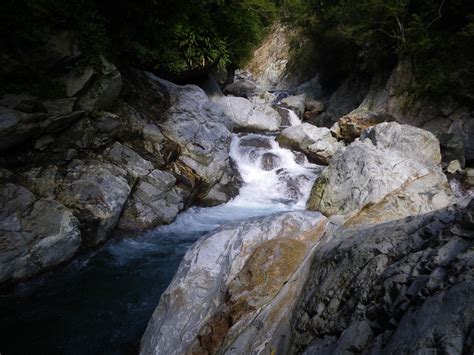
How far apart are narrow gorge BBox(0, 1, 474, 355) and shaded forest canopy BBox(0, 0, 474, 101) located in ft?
0.73

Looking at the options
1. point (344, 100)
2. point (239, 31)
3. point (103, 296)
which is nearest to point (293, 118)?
point (344, 100)

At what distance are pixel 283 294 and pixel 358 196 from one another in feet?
18.4

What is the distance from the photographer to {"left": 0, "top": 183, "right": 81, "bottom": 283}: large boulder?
561 centimetres

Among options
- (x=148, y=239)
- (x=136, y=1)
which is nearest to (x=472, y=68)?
(x=136, y=1)

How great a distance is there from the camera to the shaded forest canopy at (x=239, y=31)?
6.86 metres

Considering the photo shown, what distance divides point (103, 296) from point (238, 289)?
3575 millimetres

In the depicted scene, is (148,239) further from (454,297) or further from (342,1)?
(342,1)

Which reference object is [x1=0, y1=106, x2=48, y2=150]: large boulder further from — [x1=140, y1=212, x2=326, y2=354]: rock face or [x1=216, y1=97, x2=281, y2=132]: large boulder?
[x1=216, y1=97, x2=281, y2=132]: large boulder

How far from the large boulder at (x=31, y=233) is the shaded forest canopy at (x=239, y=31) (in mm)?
2714

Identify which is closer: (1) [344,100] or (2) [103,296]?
(2) [103,296]

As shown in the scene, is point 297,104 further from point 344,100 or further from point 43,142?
point 43,142

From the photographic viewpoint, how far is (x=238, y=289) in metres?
3.46

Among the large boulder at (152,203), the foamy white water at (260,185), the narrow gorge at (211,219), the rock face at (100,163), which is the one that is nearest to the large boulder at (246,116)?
the narrow gorge at (211,219)

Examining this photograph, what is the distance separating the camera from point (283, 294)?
3.12 metres
